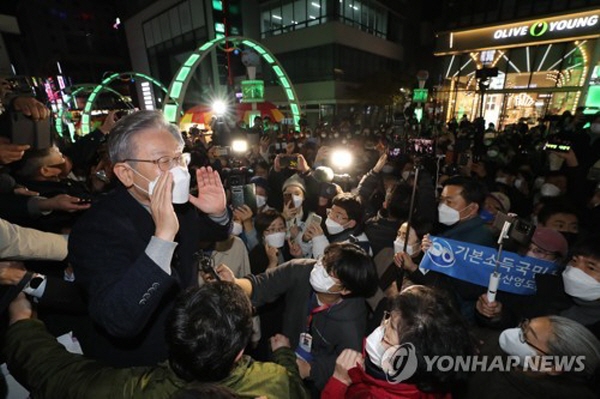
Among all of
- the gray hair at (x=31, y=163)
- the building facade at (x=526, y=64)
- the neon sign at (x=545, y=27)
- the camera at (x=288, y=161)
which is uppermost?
the neon sign at (x=545, y=27)

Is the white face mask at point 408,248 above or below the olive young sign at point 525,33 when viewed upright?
below

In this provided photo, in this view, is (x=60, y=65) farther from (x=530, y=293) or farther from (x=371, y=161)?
(x=530, y=293)

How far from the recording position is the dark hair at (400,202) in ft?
11.0

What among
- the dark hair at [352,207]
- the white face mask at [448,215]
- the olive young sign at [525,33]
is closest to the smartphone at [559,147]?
the white face mask at [448,215]

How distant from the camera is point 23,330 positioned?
4.75ft

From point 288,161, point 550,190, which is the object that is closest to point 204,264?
point 288,161

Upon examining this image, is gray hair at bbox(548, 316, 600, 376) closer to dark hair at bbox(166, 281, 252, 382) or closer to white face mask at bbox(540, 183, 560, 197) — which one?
dark hair at bbox(166, 281, 252, 382)

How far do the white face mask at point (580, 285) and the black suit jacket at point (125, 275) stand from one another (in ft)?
8.44

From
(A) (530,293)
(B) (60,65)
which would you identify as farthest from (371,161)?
(B) (60,65)

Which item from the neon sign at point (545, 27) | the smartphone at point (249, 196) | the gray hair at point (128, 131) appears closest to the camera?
the gray hair at point (128, 131)

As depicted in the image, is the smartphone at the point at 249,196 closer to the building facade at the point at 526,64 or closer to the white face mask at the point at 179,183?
the white face mask at the point at 179,183

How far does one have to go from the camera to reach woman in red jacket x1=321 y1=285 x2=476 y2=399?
138cm

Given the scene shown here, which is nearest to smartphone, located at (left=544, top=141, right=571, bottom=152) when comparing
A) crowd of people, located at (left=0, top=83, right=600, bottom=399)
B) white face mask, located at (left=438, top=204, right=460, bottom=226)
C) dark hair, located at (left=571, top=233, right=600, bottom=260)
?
crowd of people, located at (left=0, top=83, right=600, bottom=399)

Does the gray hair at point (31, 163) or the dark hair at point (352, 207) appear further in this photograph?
the dark hair at point (352, 207)
